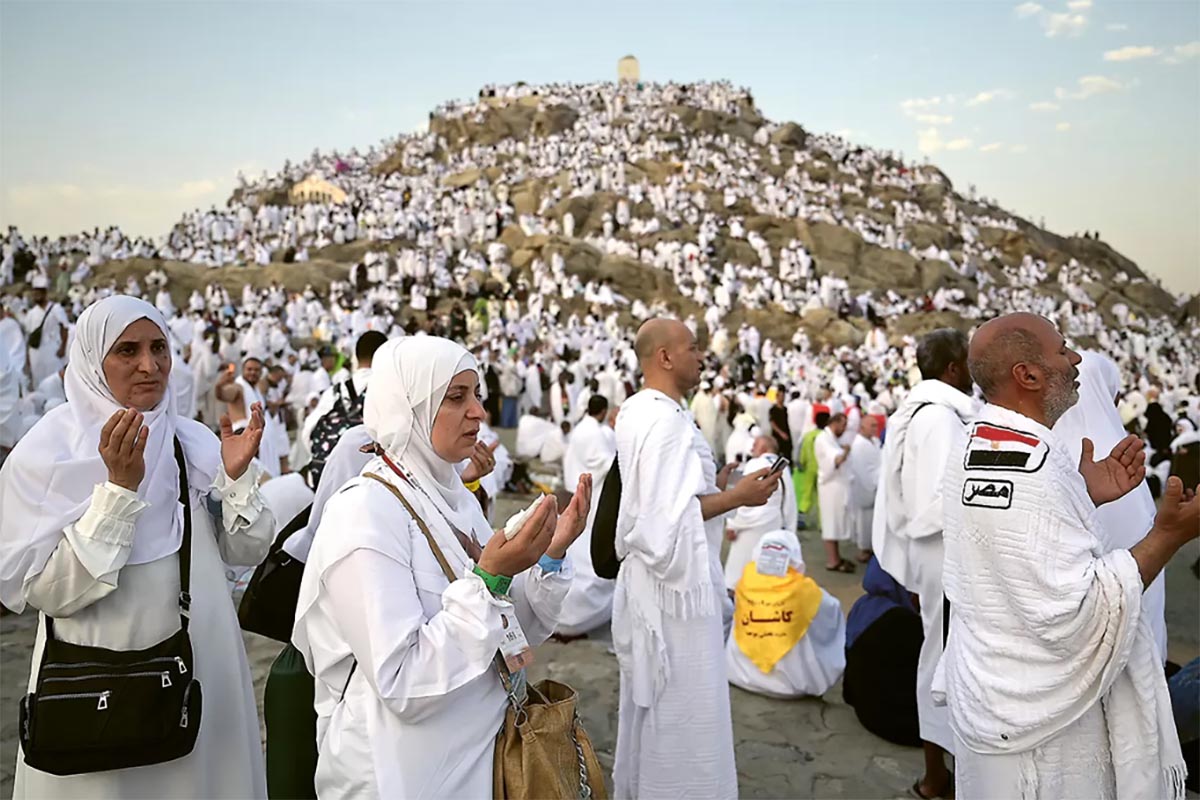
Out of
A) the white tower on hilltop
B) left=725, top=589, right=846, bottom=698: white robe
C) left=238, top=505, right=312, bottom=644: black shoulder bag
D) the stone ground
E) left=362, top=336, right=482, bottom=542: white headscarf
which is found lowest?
the stone ground

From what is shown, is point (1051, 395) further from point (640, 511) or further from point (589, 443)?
point (589, 443)

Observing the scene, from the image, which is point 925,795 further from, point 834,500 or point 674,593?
point 834,500

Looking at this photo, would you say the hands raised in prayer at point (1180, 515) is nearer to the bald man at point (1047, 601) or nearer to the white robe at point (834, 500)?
the bald man at point (1047, 601)

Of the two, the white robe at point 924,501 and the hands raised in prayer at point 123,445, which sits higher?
the hands raised in prayer at point 123,445

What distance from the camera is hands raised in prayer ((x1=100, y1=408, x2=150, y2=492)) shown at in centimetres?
183

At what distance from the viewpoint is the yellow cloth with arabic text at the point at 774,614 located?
14.0 feet

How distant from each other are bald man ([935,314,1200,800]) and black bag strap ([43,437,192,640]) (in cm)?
198

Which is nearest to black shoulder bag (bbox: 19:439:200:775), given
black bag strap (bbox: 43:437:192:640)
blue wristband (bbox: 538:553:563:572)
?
black bag strap (bbox: 43:437:192:640)

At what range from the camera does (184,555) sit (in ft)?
6.98

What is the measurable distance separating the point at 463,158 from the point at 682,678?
53170 millimetres

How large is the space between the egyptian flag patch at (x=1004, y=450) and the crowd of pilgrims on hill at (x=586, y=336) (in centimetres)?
90

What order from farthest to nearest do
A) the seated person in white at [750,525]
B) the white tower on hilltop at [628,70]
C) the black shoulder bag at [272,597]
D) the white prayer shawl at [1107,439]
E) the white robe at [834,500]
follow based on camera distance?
the white tower on hilltop at [628,70]
the white robe at [834,500]
the seated person in white at [750,525]
the white prayer shawl at [1107,439]
the black shoulder bag at [272,597]

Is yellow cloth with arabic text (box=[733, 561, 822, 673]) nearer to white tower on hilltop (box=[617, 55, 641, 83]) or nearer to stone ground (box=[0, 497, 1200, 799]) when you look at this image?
stone ground (box=[0, 497, 1200, 799])

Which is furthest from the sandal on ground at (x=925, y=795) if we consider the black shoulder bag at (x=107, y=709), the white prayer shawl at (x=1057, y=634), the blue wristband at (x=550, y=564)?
the black shoulder bag at (x=107, y=709)
